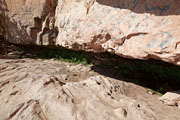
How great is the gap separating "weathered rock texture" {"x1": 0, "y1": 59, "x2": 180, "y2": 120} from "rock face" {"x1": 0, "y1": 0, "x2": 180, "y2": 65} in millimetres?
778

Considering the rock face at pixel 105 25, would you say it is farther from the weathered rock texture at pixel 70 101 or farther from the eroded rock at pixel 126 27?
the weathered rock texture at pixel 70 101

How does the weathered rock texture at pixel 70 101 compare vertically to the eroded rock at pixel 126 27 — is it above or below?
below

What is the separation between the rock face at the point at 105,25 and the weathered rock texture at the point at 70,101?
0.78m

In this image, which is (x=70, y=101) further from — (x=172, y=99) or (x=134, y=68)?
(x=134, y=68)

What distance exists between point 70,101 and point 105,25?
1600 millimetres

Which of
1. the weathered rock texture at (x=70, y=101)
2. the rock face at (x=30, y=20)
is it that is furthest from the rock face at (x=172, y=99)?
the rock face at (x=30, y=20)

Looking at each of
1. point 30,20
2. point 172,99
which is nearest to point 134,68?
point 172,99

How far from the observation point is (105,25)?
2.79 metres

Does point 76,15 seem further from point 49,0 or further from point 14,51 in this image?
point 14,51

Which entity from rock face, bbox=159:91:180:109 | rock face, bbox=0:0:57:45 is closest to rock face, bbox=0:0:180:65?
rock face, bbox=0:0:57:45

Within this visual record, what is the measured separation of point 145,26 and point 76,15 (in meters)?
1.72

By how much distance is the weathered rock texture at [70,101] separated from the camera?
1.89 metres

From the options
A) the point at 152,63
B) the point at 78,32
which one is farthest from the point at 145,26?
the point at 152,63

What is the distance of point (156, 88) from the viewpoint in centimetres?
338
